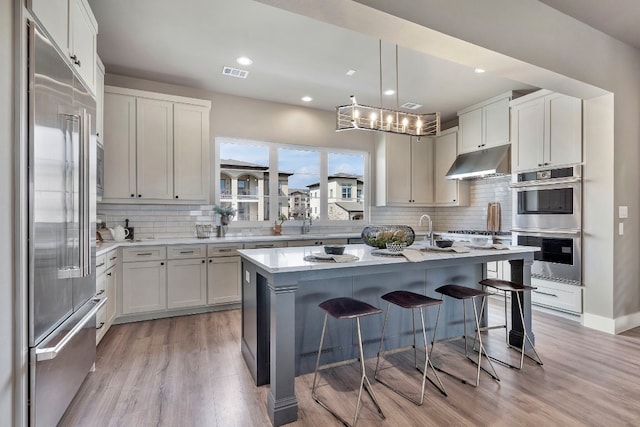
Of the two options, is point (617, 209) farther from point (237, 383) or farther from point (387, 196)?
point (237, 383)

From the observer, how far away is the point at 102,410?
79.1 inches

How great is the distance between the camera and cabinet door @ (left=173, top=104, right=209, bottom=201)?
4090 millimetres

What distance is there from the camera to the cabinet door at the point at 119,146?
12.3 feet

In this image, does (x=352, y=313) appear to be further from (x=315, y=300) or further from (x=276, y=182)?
(x=276, y=182)

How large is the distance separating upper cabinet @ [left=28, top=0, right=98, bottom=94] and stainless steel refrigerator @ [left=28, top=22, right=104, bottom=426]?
0.48ft

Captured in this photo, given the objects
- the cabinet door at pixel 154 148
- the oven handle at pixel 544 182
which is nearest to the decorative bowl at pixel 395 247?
the oven handle at pixel 544 182

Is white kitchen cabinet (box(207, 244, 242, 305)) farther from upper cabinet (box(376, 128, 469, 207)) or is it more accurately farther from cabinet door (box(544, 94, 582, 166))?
cabinet door (box(544, 94, 582, 166))

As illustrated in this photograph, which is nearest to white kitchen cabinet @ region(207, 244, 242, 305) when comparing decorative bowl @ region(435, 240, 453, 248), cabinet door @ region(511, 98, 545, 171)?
decorative bowl @ region(435, 240, 453, 248)

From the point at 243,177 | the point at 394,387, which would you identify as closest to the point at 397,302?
the point at 394,387

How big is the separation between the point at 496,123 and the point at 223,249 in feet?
13.9

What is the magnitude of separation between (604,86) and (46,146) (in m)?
4.56

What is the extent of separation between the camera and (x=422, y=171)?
5.88 metres

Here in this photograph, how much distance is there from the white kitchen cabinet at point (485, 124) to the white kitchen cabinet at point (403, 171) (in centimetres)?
69

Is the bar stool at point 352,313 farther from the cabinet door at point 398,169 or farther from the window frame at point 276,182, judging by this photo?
the cabinet door at point 398,169
